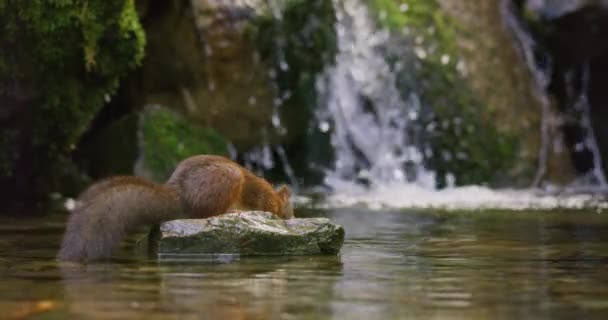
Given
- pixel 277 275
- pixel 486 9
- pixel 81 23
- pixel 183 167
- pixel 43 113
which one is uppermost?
pixel 486 9

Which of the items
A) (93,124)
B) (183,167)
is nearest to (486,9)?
(93,124)

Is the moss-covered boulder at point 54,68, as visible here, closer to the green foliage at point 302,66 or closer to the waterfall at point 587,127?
the green foliage at point 302,66

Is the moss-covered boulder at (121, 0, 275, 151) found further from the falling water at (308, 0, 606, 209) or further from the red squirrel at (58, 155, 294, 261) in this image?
the red squirrel at (58, 155, 294, 261)

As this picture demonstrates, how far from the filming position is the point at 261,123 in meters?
16.3

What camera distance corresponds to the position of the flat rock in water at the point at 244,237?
659 centimetres

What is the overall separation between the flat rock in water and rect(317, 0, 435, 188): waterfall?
368 inches

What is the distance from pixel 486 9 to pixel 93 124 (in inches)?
244

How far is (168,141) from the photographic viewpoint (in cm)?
1531

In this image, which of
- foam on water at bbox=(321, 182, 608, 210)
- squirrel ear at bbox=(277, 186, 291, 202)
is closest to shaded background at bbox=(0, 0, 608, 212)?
foam on water at bbox=(321, 182, 608, 210)

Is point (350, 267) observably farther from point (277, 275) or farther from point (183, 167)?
point (183, 167)

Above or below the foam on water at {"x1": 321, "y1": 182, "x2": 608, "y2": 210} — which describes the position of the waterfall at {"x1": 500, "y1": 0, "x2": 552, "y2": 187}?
above

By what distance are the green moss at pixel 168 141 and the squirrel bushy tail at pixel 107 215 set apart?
26.6 feet

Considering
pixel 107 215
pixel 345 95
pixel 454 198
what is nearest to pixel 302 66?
pixel 345 95

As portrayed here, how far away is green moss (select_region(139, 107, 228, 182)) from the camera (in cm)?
1502
